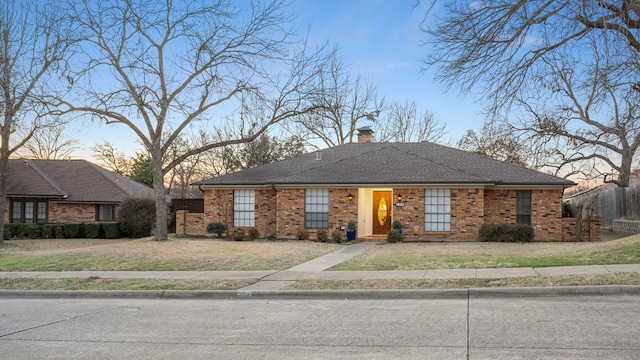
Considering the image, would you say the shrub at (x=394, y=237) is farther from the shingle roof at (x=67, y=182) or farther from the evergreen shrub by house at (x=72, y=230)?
the evergreen shrub by house at (x=72, y=230)

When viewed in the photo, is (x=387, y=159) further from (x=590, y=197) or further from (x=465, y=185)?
(x=590, y=197)

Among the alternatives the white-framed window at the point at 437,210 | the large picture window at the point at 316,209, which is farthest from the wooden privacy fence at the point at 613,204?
the large picture window at the point at 316,209

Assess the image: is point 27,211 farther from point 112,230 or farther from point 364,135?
point 364,135

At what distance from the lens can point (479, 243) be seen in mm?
21953

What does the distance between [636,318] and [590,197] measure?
3095 cm

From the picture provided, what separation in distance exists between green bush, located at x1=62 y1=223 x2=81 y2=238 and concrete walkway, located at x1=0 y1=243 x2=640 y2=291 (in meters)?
15.5

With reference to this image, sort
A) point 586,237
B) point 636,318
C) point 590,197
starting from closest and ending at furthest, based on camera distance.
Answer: point 636,318
point 586,237
point 590,197

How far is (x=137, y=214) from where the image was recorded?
29.5m

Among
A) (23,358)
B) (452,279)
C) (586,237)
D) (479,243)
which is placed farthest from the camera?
(586,237)

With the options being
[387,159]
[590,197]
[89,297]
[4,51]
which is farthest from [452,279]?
[590,197]

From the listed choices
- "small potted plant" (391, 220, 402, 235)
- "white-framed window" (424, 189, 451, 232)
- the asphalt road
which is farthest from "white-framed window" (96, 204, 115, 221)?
the asphalt road

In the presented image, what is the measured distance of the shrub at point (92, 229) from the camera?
30.1 meters

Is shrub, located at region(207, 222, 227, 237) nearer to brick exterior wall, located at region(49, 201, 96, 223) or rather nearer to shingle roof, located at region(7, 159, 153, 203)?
shingle roof, located at region(7, 159, 153, 203)

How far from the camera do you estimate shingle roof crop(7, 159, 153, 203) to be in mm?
32500
